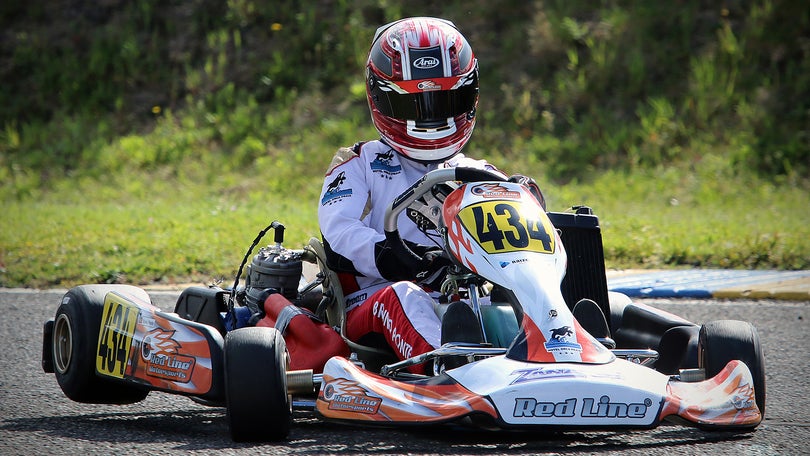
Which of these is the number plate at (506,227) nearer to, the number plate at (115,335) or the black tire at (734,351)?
the black tire at (734,351)

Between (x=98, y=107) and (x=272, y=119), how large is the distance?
2335 mm

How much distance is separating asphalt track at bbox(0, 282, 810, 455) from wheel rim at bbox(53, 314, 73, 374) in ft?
0.53

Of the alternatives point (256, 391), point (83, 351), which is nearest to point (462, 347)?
point (256, 391)

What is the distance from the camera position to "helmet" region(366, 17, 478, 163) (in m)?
4.47

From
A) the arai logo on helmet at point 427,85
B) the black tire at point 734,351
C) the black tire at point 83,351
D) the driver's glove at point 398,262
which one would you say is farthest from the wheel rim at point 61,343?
the black tire at point 734,351

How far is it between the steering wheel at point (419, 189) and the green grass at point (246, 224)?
3.63m

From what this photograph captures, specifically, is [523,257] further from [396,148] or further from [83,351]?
[83,351]

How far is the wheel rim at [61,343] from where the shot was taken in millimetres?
4391

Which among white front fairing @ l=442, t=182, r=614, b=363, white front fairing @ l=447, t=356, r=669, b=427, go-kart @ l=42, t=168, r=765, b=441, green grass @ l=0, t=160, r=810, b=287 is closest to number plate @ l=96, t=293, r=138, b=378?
go-kart @ l=42, t=168, r=765, b=441

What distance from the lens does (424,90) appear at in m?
4.47

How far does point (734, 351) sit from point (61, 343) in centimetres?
248

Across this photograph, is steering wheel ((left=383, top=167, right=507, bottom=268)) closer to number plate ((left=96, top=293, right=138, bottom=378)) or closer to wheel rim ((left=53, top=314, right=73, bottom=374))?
number plate ((left=96, top=293, right=138, bottom=378))

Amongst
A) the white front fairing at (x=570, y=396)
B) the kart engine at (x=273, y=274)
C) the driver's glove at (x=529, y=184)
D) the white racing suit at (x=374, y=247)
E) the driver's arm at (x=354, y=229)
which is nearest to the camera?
the white front fairing at (x=570, y=396)

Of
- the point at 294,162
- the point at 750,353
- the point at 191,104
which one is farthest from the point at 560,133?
the point at 750,353
